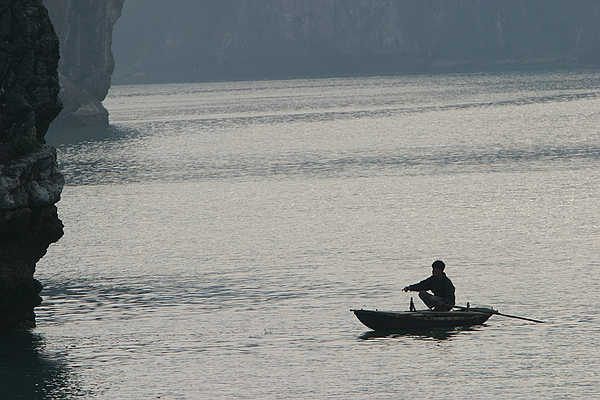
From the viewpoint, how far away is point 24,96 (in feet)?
128

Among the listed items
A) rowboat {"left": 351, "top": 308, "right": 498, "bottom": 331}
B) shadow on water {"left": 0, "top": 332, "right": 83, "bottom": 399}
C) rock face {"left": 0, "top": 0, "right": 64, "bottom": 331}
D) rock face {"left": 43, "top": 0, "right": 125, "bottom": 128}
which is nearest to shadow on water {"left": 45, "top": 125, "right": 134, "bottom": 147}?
rock face {"left": 43, "top": 0, "right": 125, "bottom": 128}

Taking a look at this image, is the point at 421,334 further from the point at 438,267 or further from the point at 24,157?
the point at 24,157

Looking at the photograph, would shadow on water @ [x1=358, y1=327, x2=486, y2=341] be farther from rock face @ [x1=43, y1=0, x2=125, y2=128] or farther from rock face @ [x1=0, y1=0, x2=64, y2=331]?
rock face @ [x1=43, y1=0, x2=125, y2=128]

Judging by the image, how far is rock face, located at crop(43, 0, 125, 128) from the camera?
145 meters

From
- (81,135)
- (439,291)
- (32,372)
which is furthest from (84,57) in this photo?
(32,372)

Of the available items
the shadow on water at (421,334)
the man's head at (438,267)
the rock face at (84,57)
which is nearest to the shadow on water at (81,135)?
the rock face at (84,57)

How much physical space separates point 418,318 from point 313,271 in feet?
43.7

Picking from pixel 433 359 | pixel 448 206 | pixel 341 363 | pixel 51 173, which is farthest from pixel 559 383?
pixel 448 206

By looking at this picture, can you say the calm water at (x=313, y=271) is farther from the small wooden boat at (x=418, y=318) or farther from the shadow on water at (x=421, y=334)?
the small wooden boat at (x=418, y=318)

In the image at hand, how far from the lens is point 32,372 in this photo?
33250 mm

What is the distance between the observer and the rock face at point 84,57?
476 ft

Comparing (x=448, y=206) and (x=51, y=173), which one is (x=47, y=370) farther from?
(x=448, y=206)

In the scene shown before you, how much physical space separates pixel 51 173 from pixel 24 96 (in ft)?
10.8

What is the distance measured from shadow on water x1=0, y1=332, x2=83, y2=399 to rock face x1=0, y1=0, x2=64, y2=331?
202 cm
